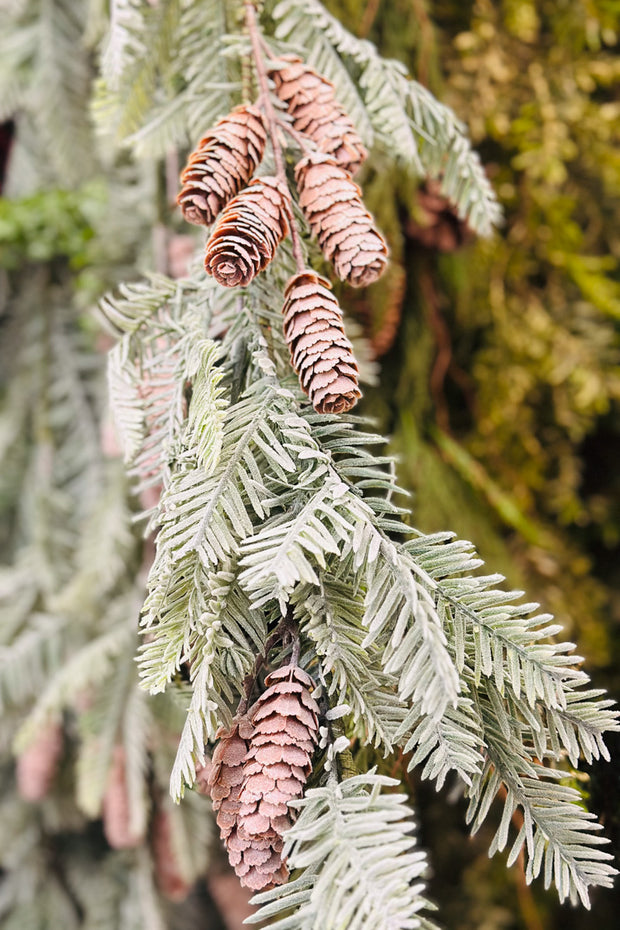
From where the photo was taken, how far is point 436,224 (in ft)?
2.91

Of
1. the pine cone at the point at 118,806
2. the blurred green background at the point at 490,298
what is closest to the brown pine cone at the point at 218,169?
the blurred green background at the point at 490,298

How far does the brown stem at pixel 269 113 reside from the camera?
400 millimetres

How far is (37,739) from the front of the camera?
3.18 feet

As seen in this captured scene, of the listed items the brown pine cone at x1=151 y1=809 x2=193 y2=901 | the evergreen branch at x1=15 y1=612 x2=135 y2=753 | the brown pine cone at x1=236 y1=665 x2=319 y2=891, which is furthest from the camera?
the brown pine cone at x1=151 y1=809 x2=193 y2=901

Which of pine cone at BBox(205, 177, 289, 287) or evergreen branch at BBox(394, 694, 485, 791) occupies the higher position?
pine cone at BBox(205, 177, 289, 287)

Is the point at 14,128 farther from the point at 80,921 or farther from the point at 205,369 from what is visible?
the point at 80,921

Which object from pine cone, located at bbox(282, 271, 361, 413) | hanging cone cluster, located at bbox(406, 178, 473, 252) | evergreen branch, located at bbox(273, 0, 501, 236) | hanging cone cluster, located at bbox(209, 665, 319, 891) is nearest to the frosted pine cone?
hanging cone cluster, located at bbox(209, 665, 319, 891)

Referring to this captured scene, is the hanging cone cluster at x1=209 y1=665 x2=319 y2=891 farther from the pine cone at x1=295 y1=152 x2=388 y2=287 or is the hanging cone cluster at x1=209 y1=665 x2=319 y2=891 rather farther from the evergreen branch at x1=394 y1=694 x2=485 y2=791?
the pine cone at x1=295 y1=152 x2=388 y2=287

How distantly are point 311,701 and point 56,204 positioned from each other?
899 mm

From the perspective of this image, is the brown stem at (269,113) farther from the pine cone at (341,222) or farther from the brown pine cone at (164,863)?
the brown pine cone at (164,863)

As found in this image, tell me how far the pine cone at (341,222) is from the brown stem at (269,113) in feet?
0.04

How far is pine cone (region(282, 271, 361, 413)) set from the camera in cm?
35

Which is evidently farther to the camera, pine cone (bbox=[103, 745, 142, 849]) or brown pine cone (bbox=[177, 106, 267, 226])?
pine cone (bbox=[103, 745, 142, 849])

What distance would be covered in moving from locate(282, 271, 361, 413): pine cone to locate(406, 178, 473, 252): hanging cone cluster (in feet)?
1.79
